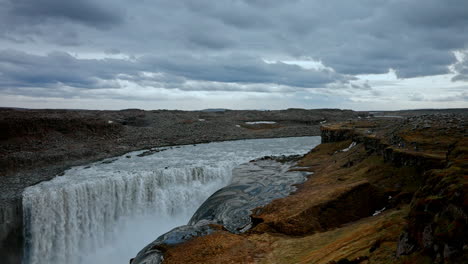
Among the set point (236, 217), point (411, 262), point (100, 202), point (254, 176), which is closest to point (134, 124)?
point (100, 202)

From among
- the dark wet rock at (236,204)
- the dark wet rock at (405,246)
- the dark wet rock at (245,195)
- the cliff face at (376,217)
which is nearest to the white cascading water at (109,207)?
the dark wet rock at (245,195)

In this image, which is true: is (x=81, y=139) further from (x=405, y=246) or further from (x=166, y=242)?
(x=405, y=246)

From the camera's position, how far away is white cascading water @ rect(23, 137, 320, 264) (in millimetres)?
25047

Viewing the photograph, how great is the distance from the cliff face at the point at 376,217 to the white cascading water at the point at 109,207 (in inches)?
558

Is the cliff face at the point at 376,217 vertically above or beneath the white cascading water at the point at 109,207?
above

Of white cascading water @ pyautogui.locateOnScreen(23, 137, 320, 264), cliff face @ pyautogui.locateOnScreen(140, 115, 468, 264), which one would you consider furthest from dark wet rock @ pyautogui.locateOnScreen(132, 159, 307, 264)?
white cascading water @ pyautogui.locateOnScreen(23, 137, 320, 264)

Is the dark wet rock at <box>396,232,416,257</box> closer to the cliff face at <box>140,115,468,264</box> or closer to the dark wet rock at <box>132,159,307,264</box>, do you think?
the cliff face at <box>140,115,468,264</box>

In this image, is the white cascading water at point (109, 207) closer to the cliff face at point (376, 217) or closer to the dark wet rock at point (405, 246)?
the cliff face at point (376, 217)

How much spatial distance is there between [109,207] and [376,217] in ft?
80.2

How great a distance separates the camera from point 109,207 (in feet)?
92.4

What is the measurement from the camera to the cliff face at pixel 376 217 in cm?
589

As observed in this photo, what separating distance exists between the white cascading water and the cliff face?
14.2m

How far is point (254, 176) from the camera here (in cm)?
2855

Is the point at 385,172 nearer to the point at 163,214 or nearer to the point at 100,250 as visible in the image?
the point at 163,214
